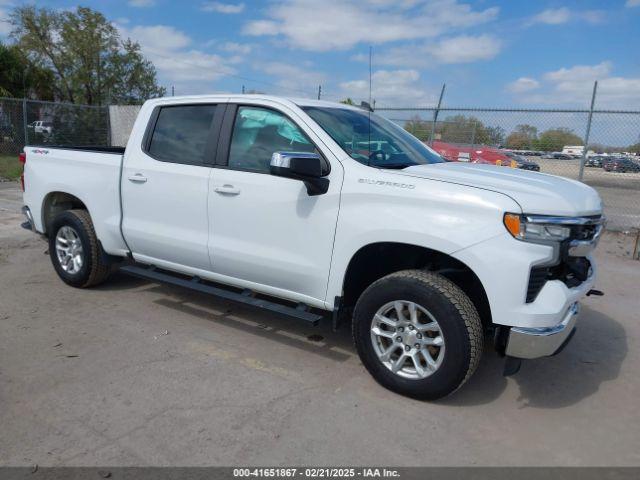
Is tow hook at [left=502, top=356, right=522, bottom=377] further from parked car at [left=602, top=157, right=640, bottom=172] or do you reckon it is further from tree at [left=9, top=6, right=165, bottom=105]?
tree at [left=9, top=6, right=165, bottom=105]

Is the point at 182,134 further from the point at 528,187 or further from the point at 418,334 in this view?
the point at 528,187

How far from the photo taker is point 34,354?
4.00 meters

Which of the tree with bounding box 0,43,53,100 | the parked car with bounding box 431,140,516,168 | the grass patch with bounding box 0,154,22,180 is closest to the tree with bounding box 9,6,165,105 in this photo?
the tree with bounding box 0,43,53,100

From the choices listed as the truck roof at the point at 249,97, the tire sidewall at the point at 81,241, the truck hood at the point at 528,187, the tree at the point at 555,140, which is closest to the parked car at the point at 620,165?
the tree at the point at 555,140

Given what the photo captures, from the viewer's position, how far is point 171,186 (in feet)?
14.6

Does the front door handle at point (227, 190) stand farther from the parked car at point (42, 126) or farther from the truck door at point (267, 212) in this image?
the parked car at point (42, 126)

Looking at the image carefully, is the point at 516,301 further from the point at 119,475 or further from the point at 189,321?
the point at 189,321

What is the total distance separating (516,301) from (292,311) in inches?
62.8

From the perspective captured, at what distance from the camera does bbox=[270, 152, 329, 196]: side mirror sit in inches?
135

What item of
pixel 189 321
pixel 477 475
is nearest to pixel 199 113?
pixel 189 321

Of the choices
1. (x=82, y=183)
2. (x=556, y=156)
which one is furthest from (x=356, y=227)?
(x=556, y=156)

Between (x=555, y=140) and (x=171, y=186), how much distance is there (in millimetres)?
8437

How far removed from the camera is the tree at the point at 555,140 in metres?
10.0

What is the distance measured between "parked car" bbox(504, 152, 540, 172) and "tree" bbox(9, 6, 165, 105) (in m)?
27.9
